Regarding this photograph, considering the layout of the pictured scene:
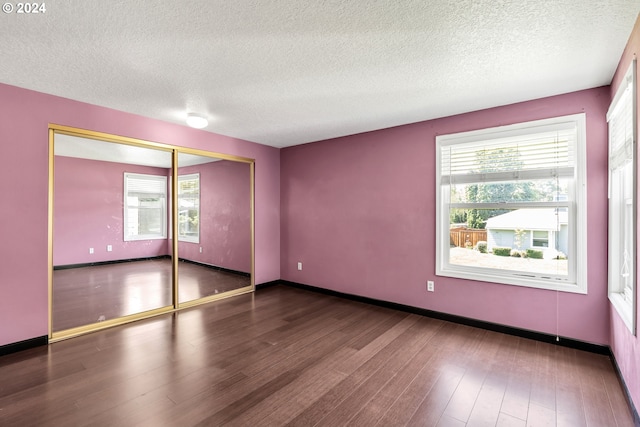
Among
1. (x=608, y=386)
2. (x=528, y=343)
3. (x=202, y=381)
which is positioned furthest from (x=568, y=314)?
(x=202, y=381)

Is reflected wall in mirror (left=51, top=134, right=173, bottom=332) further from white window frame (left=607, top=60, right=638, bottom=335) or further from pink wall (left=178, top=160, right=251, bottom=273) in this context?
white window frame (left=607, top=60, right=638, bottom=335)

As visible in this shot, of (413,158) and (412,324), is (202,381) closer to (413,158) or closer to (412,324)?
(412,324)

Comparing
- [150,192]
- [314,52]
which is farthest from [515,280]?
[150,192]

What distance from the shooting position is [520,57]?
2.19 m

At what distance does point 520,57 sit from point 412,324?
278 cm

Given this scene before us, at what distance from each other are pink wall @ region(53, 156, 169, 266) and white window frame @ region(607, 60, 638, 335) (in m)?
4.62

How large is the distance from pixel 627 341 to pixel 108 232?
16.2ft

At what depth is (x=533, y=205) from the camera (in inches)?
118

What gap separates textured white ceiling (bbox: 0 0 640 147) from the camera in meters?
1.70

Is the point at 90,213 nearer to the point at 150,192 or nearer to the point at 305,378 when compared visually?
the point at 150,192

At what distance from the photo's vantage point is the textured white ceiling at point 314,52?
5.58 ft

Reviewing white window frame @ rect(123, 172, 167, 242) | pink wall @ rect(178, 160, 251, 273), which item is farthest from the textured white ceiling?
pink wall @ rect(178, 160, 251, 273)

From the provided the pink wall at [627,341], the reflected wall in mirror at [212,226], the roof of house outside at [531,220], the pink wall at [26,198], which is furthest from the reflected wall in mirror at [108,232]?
the pink wall at [627,341]

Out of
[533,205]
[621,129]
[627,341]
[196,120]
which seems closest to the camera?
[627,341]
